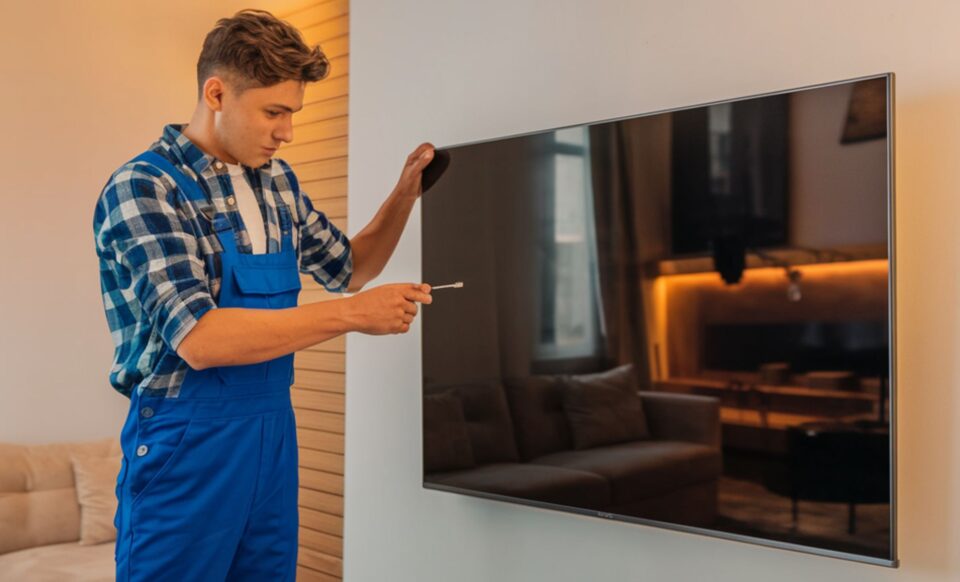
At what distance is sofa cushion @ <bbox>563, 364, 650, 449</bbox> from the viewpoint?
85.9 inches

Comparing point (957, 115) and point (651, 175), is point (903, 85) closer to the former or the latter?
point (957, 115)

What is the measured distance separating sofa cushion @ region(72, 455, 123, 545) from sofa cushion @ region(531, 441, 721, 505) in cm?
210

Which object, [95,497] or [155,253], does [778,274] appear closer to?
[155,253]

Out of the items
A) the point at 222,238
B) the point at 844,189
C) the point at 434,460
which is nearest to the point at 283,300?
the point at 222,238

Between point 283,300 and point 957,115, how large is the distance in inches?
56.0

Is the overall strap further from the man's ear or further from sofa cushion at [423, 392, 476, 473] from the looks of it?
sofa cushion at [423, 392, 476, 473]

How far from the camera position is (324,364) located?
12.2 ft

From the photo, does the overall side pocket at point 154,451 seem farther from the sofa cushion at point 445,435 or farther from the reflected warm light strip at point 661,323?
the reflected warm light strip at point 661,323

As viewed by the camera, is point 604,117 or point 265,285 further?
point 604,117

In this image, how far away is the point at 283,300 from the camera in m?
2.02

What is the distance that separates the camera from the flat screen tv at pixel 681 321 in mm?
1812

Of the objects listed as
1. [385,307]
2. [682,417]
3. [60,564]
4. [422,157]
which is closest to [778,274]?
[682,417]

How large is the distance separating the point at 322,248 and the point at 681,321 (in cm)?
90

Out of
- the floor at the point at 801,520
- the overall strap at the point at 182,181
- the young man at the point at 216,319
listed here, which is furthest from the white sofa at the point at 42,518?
the floor at the point at 801,520
